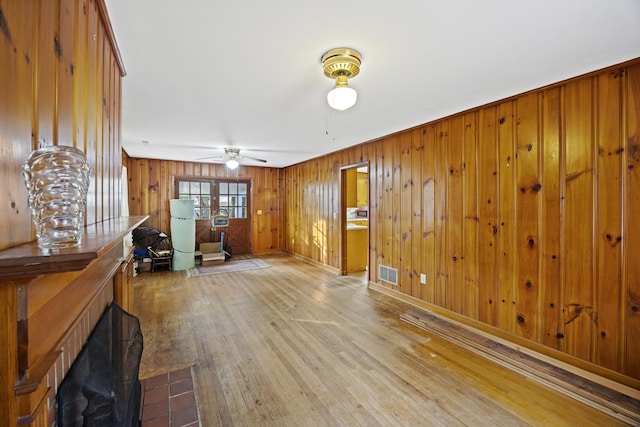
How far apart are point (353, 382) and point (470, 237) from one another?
78.9 inches

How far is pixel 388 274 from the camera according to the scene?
13.8 feet

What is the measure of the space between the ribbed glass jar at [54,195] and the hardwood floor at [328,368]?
66.8 inches

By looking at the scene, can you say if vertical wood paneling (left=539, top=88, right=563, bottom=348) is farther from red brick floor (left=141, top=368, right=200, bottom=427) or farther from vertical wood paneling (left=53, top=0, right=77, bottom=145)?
vertical wood paneling (left=53, top=0, right=77, bottom=145)

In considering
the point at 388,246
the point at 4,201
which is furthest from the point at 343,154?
the point at 4,201

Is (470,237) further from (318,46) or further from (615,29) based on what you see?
(318,46)

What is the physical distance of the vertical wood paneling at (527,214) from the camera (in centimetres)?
254

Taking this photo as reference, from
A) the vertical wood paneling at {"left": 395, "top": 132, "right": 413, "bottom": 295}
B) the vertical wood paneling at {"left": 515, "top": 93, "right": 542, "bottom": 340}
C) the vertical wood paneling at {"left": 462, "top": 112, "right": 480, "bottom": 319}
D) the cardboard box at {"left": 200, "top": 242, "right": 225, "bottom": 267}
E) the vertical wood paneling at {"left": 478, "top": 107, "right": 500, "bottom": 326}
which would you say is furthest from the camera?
the cardboard box at {"left": 200, "top": 242, "right": 225, "bottom": 267}

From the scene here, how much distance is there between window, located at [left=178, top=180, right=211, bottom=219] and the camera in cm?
677

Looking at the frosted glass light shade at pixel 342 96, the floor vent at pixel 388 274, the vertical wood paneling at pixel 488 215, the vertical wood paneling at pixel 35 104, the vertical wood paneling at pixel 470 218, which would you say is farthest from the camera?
the floor vent at pixel 388 274

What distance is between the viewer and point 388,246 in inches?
166

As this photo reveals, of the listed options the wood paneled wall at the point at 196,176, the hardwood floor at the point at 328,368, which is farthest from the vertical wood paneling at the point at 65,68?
the wood paneled wall at the point at 196,176

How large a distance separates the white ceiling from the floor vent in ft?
7.24

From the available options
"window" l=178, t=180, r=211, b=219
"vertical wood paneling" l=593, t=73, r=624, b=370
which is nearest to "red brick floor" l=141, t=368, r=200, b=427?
"vertical wood paneling" l=593, t=73, r=624, b=370

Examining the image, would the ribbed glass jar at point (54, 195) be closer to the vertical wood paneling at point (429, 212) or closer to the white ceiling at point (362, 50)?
the white ceiling at point (362, 50)
